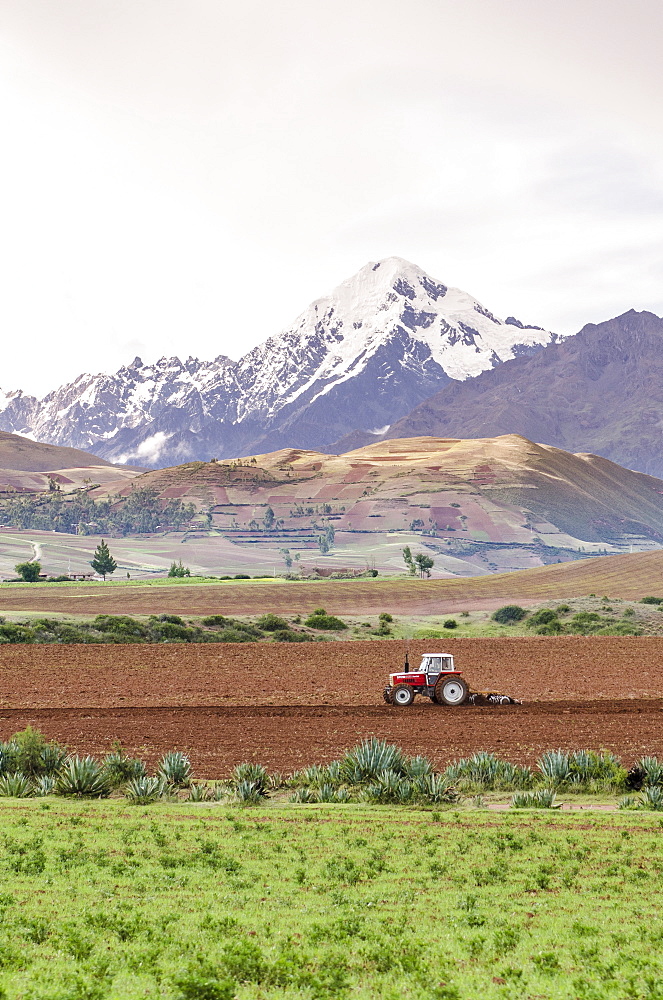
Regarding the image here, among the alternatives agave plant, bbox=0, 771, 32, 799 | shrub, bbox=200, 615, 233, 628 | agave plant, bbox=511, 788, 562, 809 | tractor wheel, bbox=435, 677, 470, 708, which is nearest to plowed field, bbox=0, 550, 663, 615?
shrub, bbox=200, 615, 233, 628

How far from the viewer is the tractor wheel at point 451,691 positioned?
32.9 m

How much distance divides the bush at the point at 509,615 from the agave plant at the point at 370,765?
2267 inches

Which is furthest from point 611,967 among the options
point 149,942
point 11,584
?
point 11,584

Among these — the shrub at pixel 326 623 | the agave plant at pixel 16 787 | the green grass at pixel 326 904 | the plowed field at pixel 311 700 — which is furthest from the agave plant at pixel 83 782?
the shrub at pixel 326 623

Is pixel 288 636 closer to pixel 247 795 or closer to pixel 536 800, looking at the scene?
pixel 247 795

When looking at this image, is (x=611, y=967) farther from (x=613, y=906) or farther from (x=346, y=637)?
(x=346, y=637)

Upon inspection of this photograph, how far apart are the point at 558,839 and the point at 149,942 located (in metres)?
8.49

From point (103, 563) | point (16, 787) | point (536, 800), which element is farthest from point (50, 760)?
point (103, 563)

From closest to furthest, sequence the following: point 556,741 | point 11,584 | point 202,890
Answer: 1. point 202,890
2. point 556,741
3. point 11,584

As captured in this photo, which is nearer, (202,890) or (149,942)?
(149,942)

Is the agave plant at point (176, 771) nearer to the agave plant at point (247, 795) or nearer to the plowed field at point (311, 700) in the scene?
the plowed field at point (311, 700)

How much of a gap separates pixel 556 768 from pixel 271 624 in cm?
5071

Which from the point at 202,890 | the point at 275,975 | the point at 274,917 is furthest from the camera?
the point at 202,890

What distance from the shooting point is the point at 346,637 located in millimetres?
68375
